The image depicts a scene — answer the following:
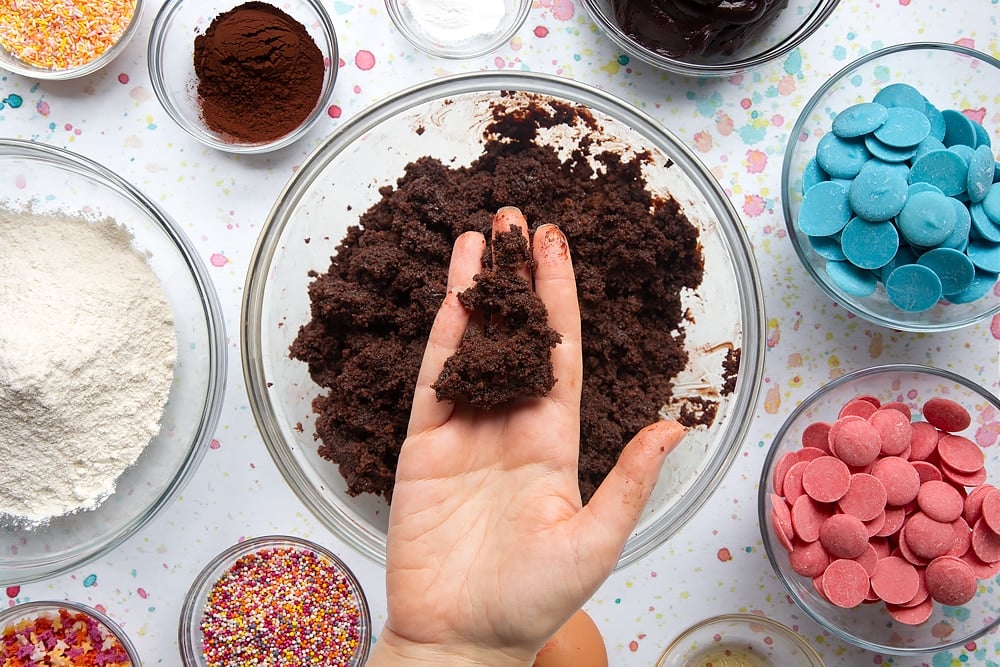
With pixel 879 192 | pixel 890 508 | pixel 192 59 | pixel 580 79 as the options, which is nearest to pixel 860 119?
pixel 879 192

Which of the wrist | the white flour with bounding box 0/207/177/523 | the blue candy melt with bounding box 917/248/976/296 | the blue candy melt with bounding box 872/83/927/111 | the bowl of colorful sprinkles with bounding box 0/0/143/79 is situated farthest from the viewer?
the bowl of colorful sprinkles with bounding box 0/0/143/79

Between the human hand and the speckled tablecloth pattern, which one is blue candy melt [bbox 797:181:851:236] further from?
the human hand

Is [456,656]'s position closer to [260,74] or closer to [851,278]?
[851,278]

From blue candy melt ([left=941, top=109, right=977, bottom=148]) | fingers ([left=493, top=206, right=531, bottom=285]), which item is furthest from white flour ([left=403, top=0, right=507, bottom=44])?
blue candy melt ([left=941, top=109, right=977, bottom=148])

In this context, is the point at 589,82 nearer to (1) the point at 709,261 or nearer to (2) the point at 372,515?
(1) the point at 709,261

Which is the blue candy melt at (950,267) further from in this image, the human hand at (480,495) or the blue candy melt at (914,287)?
the human hand at (480,495)

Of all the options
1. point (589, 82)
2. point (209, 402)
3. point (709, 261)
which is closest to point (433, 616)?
point (209, 402)

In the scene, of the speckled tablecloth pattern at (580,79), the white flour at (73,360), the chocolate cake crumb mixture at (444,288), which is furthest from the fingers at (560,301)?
the white flour at (73,360)
